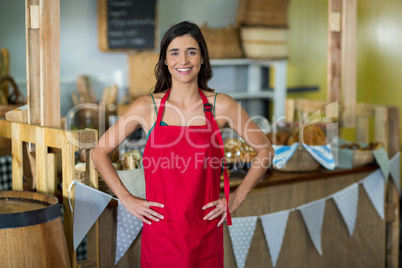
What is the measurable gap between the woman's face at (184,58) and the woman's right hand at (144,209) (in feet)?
1.69

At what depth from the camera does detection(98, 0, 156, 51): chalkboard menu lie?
18.1 feet

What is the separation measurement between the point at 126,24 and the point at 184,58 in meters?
3.65

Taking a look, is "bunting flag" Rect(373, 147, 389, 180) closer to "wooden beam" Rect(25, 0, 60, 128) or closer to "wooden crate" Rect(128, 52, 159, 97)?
"wooden beam" Rect(25, 0, 60, 128)

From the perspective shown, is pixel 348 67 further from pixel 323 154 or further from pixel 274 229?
pixel 274 229

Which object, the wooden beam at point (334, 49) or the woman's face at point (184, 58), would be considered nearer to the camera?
the woman's face at point (184, 58)

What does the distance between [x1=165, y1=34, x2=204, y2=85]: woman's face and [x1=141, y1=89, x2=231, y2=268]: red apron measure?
0.47 ft

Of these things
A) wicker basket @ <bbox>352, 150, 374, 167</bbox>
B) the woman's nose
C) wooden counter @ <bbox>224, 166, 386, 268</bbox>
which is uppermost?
the woman's nose

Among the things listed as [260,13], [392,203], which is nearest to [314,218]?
[392,203]

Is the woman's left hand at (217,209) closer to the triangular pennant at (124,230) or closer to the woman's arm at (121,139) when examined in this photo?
the woman's arm at (121,139)

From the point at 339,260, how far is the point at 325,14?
Answer: 4397 mm

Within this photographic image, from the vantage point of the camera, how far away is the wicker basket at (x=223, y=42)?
19.5 feet

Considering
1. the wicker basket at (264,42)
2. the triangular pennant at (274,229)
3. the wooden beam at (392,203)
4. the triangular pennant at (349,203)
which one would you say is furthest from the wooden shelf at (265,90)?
the triangular pennant at (274,229)

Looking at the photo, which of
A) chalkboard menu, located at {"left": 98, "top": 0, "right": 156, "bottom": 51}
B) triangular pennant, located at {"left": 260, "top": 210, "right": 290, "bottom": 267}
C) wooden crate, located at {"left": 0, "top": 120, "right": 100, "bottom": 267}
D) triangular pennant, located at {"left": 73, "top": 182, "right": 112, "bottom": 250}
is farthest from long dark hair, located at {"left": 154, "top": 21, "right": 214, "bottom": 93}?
chalkboard menu, located at {"left": 98, "top": 0, "right": 156, "bottom": 51}

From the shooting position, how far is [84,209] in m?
2.49
